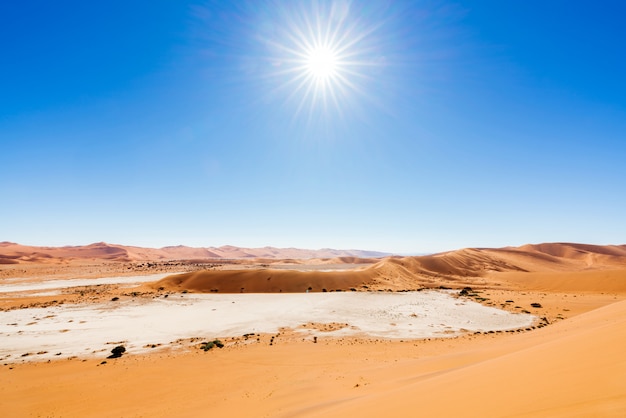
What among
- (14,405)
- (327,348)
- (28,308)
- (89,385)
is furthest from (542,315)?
(28,308)

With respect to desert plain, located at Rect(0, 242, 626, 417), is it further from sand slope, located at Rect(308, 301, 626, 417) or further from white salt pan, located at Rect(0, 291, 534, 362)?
white salt pan, located at Rect(0, 291, 534, 362)

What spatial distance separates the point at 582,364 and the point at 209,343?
1584cm

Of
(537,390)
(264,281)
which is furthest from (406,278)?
(537,390)

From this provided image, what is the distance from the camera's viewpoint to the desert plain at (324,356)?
14.8 ft

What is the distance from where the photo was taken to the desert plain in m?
4.52

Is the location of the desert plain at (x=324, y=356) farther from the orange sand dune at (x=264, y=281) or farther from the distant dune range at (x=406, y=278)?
the orange sand dune at (x=264, y=281)

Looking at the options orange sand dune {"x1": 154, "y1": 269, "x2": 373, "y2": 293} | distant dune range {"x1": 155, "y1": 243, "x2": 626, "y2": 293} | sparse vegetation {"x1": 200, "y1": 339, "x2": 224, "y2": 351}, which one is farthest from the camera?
orange sand dune {"x1": 154, "y1": 269, "x2": 373, "y2": 293}

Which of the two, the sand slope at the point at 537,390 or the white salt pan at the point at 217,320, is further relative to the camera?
the white salt pan at the point at 217,320

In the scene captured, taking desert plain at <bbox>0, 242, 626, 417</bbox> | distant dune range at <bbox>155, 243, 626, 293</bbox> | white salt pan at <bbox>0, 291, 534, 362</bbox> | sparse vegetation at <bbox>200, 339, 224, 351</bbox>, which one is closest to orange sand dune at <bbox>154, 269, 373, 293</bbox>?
distant dune range at <bbox>155, 243, 626, 293</bbox>

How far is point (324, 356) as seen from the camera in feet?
45.9

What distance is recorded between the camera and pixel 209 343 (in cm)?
1617

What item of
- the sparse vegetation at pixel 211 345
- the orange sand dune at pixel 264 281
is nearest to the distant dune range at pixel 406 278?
the orange sand dune at pixel 264 281

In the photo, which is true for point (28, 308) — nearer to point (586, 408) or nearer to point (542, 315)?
point (586, 408)

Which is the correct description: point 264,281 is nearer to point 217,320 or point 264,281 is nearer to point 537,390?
point 217,320
